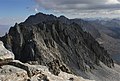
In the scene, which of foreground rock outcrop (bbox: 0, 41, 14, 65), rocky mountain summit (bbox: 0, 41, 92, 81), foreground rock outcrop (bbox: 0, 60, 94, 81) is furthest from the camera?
foreground rock outcrop (bbox: 0, 41, 14, 65)

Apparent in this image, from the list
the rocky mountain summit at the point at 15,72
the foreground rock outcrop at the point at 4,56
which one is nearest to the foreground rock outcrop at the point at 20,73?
the rocky mountain summit at the point at 15,72

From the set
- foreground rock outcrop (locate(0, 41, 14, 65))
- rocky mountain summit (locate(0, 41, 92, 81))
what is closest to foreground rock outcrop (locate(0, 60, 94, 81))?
rocky mountain summit (locate(0, 41, 92, 81))

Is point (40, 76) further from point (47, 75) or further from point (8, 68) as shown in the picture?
point (8, 68)

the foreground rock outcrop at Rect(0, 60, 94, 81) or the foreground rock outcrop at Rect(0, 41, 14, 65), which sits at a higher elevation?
the foreground rock outcrop at Rect(0, 41, 14, 65)

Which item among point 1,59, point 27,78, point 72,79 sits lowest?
point 72,79

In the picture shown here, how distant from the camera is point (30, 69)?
54.2 metres

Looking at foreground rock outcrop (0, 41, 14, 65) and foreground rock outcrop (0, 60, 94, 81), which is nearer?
foreground rock outcrop (0, 60, 94, 81)

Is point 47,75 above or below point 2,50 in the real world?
below

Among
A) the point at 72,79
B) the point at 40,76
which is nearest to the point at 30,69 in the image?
the point at 40,76

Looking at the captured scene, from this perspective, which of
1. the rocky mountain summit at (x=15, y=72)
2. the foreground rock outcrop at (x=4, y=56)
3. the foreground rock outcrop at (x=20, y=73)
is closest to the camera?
the foreground rock outcrop at (x=20, y=73)

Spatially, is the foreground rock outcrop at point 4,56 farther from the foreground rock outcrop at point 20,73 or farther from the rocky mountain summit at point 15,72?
the foreground rock outcrop at point 20,73

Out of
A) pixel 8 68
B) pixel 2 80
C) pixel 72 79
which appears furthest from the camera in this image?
pixel 72 79

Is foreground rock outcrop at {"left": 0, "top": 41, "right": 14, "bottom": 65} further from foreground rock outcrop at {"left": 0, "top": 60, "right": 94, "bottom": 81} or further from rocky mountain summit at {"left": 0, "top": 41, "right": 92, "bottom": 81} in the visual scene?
foreground rock outcrop at {"left": 0, "top": 60, "right": 94, "bottom": 81}

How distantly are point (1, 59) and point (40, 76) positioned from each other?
309 inches
